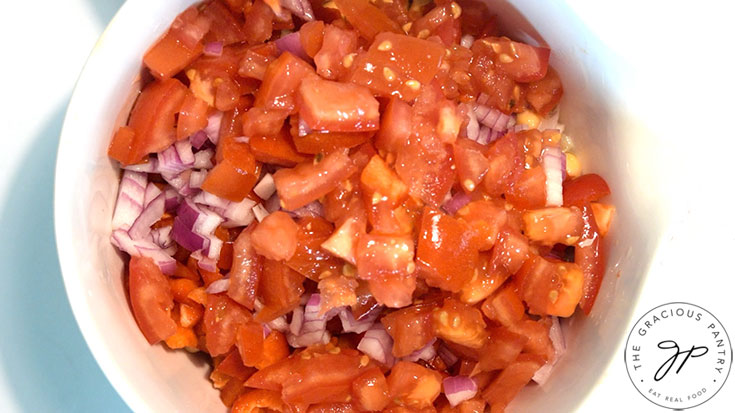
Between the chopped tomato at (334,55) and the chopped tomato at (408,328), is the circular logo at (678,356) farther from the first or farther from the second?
the chopped tomato at (334,55)

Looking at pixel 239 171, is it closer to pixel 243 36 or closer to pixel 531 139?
pixel 243 36

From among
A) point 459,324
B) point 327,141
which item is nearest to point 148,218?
point 327,141

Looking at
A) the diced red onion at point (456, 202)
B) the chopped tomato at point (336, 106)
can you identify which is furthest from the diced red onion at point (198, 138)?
the diced red onion at point (456, 202)

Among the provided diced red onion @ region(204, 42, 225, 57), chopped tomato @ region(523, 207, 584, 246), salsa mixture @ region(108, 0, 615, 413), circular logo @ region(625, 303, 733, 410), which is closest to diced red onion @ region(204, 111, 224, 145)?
salsa mixture @ region(108, 0, 615, 413)

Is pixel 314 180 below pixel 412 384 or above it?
above

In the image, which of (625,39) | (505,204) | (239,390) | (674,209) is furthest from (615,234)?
(239,390)

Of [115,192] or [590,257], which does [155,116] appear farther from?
[590,257]

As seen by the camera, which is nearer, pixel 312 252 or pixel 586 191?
pixel 312 252

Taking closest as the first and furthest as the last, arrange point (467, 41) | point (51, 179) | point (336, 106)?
point (336, 106)
point (467, 41)
point (51, 179)
